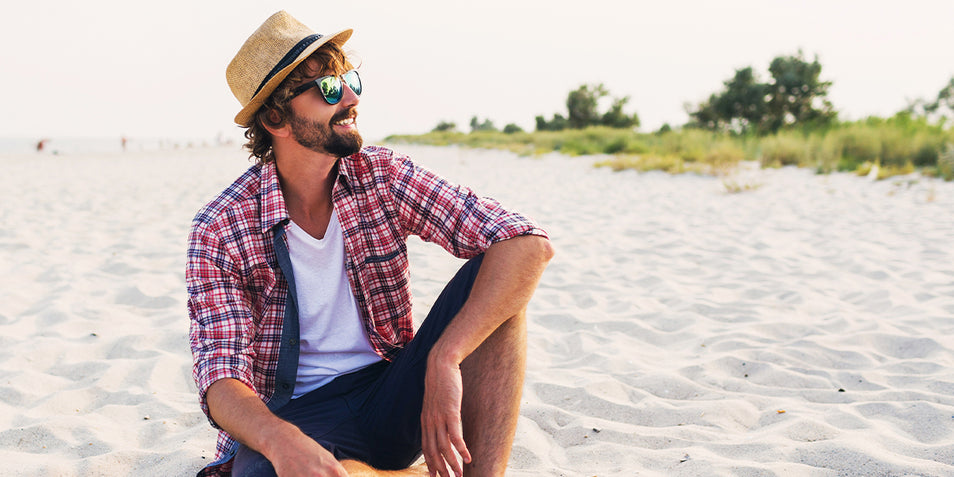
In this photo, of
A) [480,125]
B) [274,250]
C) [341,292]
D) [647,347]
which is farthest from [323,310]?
[480,125]

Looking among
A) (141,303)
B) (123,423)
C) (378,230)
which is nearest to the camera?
(378,230)

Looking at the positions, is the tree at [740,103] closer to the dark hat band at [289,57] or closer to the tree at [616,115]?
the tree at [616,115]

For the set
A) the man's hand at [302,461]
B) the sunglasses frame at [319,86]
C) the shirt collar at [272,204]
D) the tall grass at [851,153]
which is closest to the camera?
the man's hand at [302,461]

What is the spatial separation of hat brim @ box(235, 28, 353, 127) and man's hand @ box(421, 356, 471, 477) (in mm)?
882

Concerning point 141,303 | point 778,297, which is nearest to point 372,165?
point 141,303

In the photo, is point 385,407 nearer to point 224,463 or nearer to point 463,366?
point 463,366

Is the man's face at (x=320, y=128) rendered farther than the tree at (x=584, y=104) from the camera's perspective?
No

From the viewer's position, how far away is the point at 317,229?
6.21ft

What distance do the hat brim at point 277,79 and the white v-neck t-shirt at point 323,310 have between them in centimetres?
37

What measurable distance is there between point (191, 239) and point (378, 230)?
1.64ft

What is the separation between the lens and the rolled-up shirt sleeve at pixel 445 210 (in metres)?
1.81

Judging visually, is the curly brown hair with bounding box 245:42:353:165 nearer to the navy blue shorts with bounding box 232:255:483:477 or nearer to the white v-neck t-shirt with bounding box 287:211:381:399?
the white v-neck t-shirt with bounding box 287:211:381:399

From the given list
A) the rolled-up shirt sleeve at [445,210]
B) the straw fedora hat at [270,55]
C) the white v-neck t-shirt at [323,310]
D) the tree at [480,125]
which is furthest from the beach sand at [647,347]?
the tree at [480,125]

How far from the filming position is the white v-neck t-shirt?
181cm
